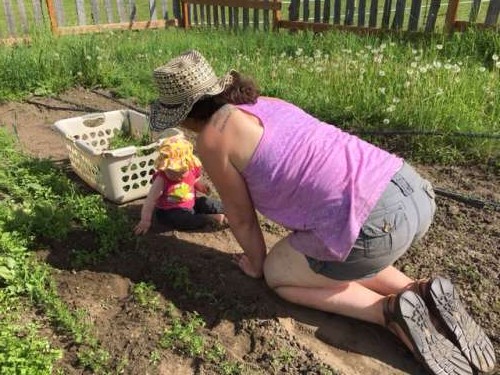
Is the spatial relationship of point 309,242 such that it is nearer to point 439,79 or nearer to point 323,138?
point 323,138

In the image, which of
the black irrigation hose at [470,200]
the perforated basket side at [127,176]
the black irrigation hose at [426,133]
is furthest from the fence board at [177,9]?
the black irrigation hose at [470,200]

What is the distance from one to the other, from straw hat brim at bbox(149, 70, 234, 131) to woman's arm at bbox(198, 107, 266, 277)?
96 mm

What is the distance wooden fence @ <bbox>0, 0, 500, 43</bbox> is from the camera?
269 inches

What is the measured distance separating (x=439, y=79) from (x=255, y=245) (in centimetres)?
251

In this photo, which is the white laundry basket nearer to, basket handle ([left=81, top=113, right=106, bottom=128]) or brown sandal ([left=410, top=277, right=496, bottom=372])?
basket handle ([left=81, top=113, right=106, bottom=128])

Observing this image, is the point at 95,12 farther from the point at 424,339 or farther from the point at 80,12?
the point at 424,339

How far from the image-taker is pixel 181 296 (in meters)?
2.47

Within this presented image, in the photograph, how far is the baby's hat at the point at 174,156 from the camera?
2.79 m

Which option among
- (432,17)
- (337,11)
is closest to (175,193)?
(432,17)

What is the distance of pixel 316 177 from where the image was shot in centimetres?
202

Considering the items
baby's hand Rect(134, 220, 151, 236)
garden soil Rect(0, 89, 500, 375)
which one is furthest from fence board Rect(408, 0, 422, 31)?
baby's hand Rect(134, 220, 151, 236)

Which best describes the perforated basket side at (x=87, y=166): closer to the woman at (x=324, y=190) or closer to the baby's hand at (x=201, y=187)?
the baby's hand at (x=201, y=187)

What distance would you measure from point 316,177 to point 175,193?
3.65 ft

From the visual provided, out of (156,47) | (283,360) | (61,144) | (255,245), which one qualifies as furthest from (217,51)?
(283,360)
